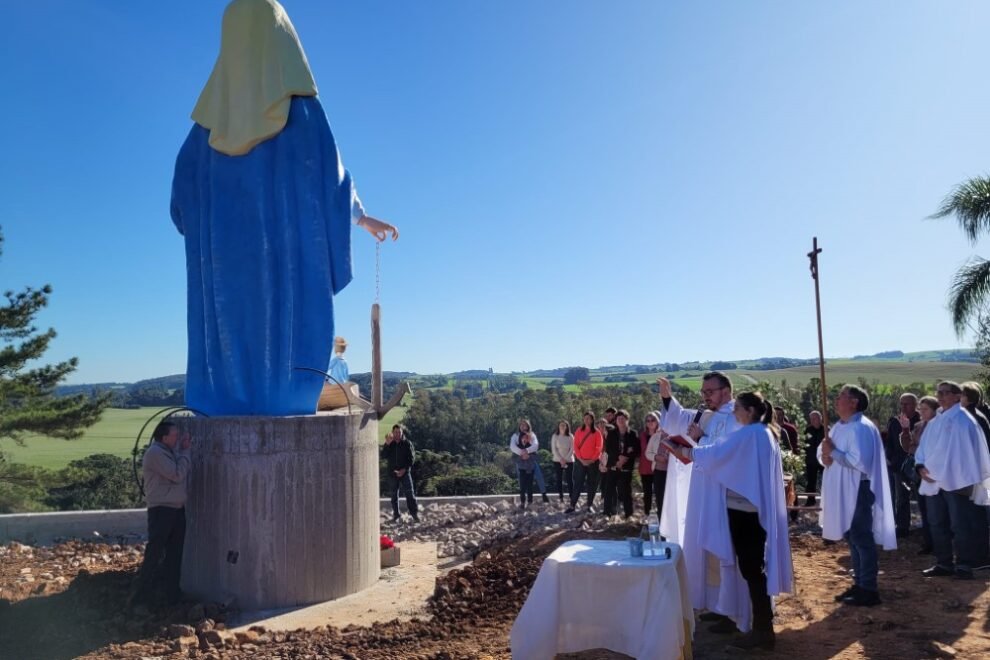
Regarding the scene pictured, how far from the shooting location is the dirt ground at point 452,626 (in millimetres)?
5516

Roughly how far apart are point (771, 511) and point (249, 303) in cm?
520

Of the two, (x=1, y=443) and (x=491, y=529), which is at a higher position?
(x=1, y=443)

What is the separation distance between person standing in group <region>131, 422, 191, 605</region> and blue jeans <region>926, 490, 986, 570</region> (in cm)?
767

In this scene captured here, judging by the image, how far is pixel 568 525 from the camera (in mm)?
10883

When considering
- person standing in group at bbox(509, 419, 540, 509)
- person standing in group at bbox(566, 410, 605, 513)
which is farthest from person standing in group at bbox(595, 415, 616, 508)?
person standing in group at bbox(509, 419, 540, 509)

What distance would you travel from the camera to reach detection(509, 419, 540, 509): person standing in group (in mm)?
12531

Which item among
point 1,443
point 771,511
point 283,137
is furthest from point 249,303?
point 1,443

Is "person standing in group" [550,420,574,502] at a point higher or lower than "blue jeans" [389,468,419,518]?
higher

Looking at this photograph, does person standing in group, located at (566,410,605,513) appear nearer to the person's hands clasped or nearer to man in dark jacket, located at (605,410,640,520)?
man in dark jacket, located at (605,410,640,520)

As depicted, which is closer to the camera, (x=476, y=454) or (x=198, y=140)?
(x=198, y=140)

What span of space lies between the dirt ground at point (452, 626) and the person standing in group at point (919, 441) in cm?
114

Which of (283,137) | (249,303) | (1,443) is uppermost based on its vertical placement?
(283,137)

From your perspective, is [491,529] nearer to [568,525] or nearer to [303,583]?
[568,525]

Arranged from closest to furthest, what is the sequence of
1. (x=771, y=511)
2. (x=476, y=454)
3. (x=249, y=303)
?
(x=771, y=511), (x=249, y=303), (x=476, y=454)
